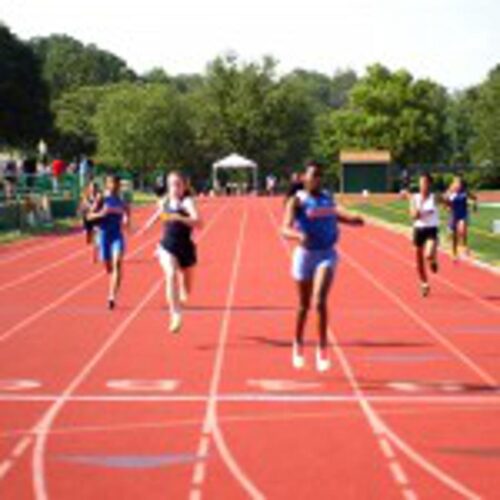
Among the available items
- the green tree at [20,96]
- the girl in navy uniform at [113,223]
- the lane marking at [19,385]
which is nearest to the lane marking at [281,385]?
the lane marking at [19,385]

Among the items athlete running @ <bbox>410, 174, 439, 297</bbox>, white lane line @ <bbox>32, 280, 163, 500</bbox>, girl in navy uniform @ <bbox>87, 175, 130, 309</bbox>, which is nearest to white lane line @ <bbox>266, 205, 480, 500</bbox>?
white lane line @ <bbox>32, 280, 163, 500</bbox>

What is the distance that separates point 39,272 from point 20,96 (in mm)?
61909

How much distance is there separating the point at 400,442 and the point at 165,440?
171 cm

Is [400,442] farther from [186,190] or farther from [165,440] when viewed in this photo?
[186,190]

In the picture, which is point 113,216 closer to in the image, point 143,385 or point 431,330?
point 431,330

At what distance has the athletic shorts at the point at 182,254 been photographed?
1398cm

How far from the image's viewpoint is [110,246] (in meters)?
16.9

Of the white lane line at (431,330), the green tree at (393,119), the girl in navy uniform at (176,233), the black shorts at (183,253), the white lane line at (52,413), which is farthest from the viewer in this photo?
the green tree at (393,119)

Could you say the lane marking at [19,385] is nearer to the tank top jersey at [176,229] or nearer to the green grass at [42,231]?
the tank top jersey at [176,229]

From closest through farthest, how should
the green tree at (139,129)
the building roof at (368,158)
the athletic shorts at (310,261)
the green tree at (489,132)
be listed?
1. the athletic shorts at (310,261)
2. the building roof at (368,158)
3. the green tree at (139,129)
4. the green tree at (489,132)

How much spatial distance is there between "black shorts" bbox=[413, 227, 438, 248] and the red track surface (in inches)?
37.1

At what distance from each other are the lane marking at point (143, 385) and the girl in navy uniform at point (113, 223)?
5249 mm

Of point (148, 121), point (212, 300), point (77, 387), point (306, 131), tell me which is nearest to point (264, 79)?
point (306, 131)

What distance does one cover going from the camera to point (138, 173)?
90062mm
